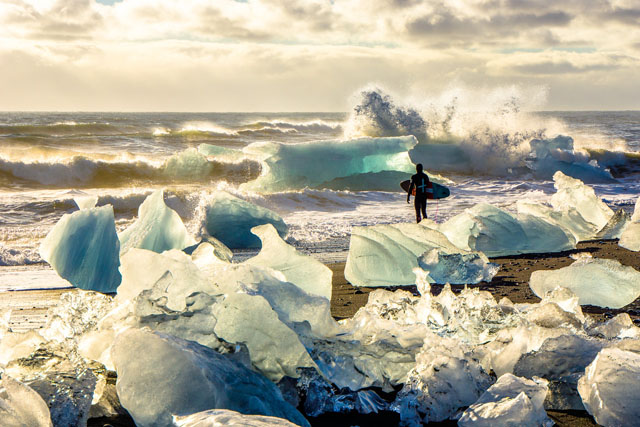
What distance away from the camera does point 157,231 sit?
5570mm

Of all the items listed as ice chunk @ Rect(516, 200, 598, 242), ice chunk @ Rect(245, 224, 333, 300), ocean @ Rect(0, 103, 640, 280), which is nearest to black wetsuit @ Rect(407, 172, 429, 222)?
ocean @ Rect(0, 103, 640, 280)

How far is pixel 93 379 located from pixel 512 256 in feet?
16.5

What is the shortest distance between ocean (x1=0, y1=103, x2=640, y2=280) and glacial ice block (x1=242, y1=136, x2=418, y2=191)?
0.03 metres

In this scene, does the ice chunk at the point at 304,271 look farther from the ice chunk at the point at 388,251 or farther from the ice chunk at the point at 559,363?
the ice chunk at the point at 388,251

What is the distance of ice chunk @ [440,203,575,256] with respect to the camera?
630 cm

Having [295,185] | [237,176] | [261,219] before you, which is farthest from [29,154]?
[261,219]

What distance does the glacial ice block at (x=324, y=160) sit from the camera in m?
13.6

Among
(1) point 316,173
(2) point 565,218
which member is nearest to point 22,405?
(2) point 565,218

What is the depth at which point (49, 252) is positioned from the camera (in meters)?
4.96

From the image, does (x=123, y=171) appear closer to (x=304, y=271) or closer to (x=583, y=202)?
(x=583, y=202)

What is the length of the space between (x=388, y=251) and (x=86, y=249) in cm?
238

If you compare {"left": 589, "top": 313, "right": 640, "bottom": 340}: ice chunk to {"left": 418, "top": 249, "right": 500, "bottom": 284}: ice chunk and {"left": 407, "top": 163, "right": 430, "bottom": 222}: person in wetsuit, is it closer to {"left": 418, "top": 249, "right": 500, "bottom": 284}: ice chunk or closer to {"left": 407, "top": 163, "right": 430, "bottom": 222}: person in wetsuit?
{"left": 418, "top": 249, "right": 500, "bottom": 284}: ice chunk

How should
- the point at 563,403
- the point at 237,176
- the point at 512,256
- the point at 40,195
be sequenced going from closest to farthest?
the point at 563,403 → the point at 512,256 → the point at 40,195 → the point at 237,176

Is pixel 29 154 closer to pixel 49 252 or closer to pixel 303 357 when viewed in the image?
pixel 49 252
